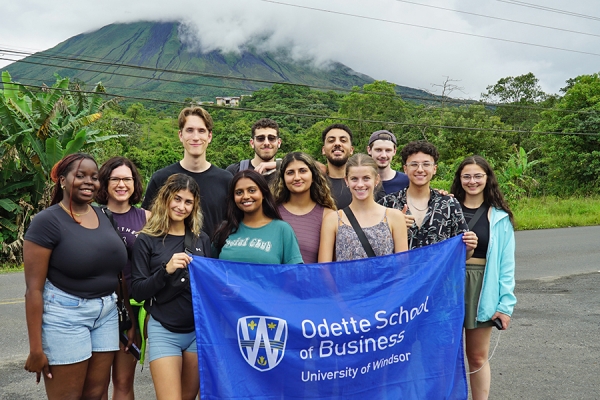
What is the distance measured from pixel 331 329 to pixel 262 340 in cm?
43

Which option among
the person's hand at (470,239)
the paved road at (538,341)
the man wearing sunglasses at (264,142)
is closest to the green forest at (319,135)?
the paved road at (538,341)

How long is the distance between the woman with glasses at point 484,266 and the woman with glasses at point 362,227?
0.64 metres

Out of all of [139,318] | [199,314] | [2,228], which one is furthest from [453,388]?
[2,228]

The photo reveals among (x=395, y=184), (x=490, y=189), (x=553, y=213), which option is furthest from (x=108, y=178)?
(x=553, y=213)

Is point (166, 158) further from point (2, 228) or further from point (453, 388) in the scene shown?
point (453, 388)

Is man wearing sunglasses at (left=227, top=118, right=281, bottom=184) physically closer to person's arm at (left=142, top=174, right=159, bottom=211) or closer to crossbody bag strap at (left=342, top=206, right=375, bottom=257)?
person's arm at (left=142, top=174, right=159, bottom=211)

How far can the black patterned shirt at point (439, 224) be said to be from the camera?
146 inches

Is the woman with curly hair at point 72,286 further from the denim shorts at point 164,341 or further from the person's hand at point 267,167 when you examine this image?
the person's hand at point 267,167

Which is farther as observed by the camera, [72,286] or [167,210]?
[167,210]

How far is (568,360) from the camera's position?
531cm

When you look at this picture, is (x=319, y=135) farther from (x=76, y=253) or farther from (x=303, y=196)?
(x=76, y=253)

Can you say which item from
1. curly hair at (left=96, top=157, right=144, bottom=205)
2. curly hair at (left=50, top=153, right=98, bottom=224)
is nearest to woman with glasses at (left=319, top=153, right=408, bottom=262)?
curly hair at (left=96, top=157, right=144, bottom=205)

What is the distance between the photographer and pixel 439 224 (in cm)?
372

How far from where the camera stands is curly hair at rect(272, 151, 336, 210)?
151 inches
